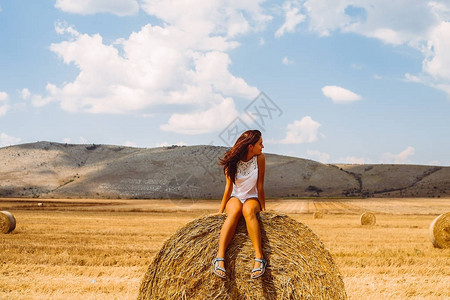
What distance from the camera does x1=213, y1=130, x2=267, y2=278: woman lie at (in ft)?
18.9

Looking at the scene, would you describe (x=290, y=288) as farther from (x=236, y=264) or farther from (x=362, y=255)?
(x=362, y=255)

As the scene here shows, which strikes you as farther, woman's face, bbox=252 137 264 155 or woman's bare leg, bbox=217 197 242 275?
woman's face, bbox=252 137 264 155

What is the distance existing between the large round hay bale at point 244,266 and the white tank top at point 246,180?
0.32m

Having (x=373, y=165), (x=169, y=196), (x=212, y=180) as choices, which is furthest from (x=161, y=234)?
(x=373, y=165)

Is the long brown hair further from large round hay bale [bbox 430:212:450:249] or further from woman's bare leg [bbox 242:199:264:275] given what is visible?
large round hay bale [bbox 430:212:450:249]

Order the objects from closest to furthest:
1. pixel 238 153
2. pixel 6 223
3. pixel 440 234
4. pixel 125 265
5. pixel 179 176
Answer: pixel 238 153, pixel 125 265, pixel 440 234, pixel 6 223, pixel 179 176

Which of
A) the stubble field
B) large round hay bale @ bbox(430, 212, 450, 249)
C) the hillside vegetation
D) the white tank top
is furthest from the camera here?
the hillside vegetation

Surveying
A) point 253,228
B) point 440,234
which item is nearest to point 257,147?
point 253,228

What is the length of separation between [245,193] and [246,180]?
166 millimetres

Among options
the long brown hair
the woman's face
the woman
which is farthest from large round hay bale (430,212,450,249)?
the long brown hair

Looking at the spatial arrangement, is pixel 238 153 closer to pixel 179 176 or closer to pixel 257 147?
pixel 257 147

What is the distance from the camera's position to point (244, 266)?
5871mm

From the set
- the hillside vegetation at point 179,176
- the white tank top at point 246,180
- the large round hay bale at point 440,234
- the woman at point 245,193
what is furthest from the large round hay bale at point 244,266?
the hillside vegetation at point 179,176

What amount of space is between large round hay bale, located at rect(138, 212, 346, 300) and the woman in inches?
5.9
